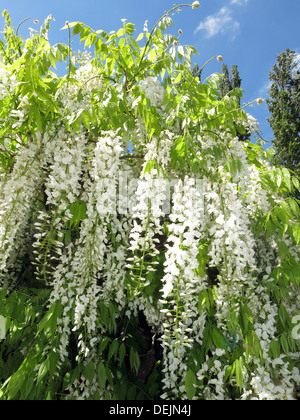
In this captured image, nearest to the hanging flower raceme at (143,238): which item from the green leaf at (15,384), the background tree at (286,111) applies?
the green leaf at (15,384)

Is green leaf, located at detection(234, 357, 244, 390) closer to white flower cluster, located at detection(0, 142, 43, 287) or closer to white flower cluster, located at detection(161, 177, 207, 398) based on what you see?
white flower cluster, located at detection(161, 177, 207, 398)

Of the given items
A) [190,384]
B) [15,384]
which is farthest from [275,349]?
[15,384]

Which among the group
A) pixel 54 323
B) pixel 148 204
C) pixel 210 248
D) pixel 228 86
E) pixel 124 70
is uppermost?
pixel 228 86

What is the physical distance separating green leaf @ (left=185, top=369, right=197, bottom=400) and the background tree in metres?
13.3

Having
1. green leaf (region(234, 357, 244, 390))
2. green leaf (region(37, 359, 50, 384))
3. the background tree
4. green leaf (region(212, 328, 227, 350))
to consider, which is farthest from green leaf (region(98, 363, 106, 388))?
the background tree

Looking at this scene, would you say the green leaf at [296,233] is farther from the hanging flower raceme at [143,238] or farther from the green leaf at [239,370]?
the green leaf at [239,370]

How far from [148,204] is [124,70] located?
141 centimetres

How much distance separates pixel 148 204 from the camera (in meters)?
2.17

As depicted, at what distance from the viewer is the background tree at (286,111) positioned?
50.3ft

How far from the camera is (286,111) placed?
1641cm

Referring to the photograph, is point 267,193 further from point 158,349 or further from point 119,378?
point 119,378

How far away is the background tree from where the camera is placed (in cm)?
1532

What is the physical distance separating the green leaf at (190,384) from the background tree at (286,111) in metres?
13.3

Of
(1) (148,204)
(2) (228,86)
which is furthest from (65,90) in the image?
(2) (228,86)
